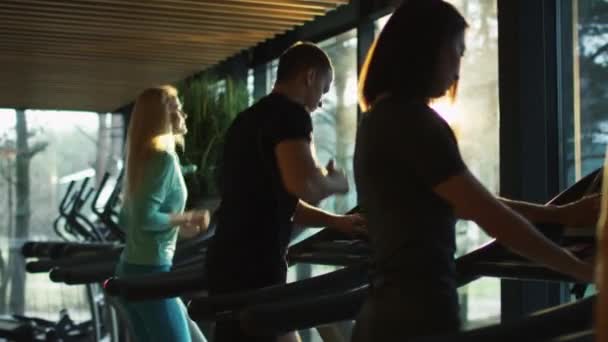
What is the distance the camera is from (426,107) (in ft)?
5.99

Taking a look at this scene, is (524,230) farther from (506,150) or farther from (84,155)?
(84,155)

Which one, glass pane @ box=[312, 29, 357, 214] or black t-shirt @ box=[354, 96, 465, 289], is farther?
glass pane @ box=[312, 29, 357, 214]

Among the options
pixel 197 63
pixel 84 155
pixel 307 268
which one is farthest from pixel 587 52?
pixel 84 155

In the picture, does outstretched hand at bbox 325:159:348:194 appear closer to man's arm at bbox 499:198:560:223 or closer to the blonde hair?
man's arm at bbox 499:198:560:223

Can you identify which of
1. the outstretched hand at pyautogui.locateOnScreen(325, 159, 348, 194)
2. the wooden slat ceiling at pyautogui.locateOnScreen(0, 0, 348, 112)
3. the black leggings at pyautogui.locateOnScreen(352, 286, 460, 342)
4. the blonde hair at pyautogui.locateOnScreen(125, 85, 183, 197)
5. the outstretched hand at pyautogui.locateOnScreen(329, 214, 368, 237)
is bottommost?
the black leggings at pyautogui.locateOnScreen(352, 286, 460, 342)

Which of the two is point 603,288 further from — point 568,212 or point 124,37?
point 124,37

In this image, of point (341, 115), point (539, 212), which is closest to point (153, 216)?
point (539, 212)

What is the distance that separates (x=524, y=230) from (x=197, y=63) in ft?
20.9

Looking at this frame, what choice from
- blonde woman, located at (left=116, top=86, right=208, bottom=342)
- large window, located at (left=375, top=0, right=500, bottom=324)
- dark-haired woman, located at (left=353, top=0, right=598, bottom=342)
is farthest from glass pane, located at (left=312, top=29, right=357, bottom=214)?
dark-haired woman, located at (left=353, top=0, right=598, bottom=342)

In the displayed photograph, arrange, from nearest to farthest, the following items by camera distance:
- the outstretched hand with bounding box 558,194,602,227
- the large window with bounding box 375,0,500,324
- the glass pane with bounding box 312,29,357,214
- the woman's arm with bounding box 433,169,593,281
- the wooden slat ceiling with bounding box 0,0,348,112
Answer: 1. the woman's arm with bounding box 433,169,593,281
2. the outstretched hand with bounding box 558,194,602,227
3. the large window with bounding box 375,0,500,324
4. the wooden slat ceiling with bounding box 0,0,348,112
5. the glass pane with bounding box 312,29,357,214

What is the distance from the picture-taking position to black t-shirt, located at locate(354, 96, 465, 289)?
176 cm

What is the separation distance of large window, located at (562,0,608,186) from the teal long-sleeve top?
1618 millimetres

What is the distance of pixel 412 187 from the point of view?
181cm

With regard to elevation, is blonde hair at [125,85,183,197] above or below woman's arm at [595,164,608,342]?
above
